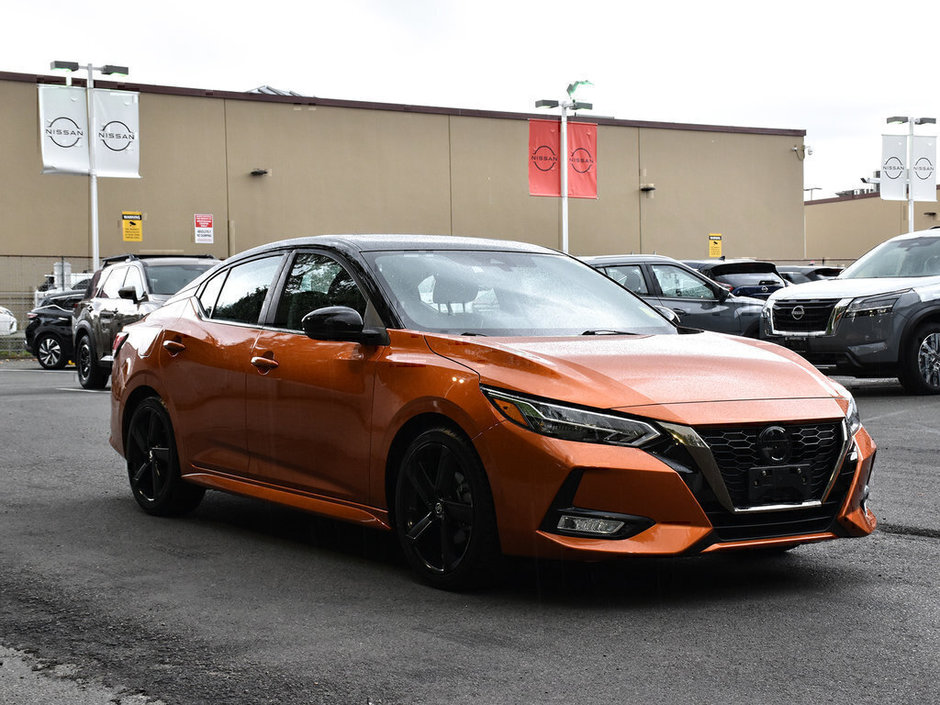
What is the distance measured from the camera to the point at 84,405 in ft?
48.8

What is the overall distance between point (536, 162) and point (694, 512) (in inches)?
1184

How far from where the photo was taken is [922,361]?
557 inches

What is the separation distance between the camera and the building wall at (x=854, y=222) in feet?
223

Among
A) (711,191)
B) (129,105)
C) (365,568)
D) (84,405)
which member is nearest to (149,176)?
(129,105)

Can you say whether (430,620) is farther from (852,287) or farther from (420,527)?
(852,287)

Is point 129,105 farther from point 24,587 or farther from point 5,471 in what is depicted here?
point 24,587

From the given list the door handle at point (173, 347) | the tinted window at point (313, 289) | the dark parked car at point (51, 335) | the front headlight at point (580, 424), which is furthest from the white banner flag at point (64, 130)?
the front headlight at point (580, 424)

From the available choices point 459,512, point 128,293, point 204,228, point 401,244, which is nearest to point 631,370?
point 459,512

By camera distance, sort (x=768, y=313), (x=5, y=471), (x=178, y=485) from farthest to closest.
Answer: (x=768, y=313) → (x=5, y=471) → (x=178, y=485)

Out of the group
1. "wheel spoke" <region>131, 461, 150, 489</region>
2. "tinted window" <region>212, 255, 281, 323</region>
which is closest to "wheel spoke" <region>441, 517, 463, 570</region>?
"tinted window" <region>212, 255, 281, 323</region>

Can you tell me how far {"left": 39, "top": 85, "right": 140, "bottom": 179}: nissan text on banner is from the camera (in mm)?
30250

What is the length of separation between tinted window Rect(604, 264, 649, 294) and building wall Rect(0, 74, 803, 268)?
27.6m

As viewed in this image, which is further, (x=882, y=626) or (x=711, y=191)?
(x=711, y=191)

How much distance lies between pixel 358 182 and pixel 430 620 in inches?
1610
